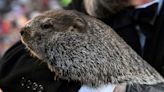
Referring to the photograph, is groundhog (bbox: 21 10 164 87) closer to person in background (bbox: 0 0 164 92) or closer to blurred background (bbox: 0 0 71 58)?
person in background (bbox: 0 0 164 92)

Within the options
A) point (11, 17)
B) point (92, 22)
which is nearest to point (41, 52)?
point (92, 22)

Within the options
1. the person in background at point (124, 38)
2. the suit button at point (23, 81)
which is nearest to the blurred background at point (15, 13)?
the person in background at point (124, 38)

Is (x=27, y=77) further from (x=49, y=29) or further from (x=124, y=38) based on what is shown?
(x=124, y=38)

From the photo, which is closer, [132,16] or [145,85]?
[145,85]

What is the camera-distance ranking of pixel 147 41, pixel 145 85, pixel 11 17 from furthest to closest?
1. pixel 11 17
2. pixel 147 41
3. pixel 145 85

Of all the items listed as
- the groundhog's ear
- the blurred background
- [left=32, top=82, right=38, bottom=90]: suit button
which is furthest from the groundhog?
the blurred background

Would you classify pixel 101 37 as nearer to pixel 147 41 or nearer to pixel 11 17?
pixel 147 41

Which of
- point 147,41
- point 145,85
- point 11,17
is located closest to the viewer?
point 145,85

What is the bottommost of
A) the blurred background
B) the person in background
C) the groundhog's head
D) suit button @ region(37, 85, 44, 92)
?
the blurred background
